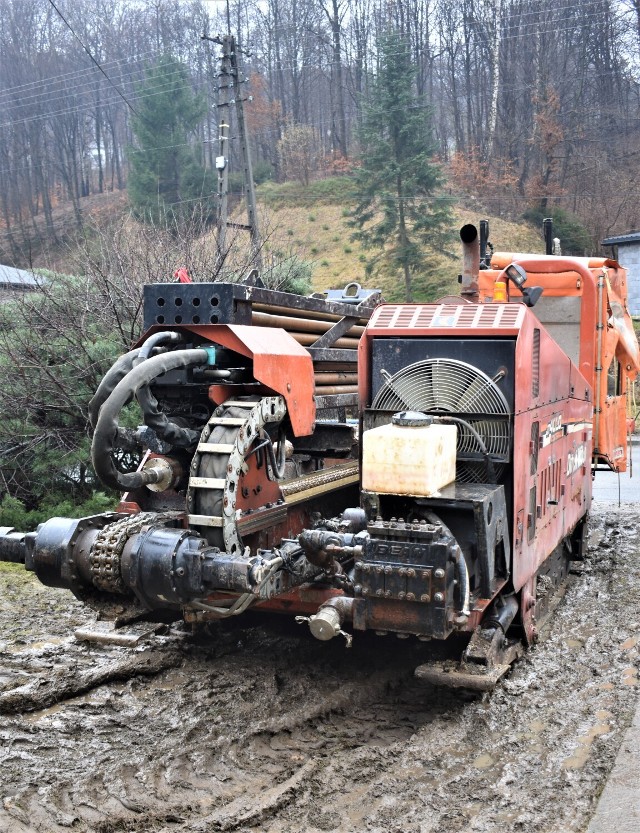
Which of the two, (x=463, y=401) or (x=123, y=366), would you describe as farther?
(x=123, y=366)

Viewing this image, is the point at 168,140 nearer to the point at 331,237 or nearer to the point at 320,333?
the point at 331,237

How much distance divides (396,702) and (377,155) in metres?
28.9

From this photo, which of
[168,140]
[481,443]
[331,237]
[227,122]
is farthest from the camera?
[168,140]

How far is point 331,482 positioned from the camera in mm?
6828

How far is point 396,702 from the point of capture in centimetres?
523

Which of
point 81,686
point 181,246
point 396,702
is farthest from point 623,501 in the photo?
point 81,686

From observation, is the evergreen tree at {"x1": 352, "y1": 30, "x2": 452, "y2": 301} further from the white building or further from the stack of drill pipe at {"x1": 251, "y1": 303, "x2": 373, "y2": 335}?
the stack of drill pipe at {"x1": 251, "y1": 303, "x2": 373, "y2": 335}

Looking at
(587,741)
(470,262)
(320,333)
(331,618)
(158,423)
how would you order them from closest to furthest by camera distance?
(587,741) < (331,618) < (158,423) < (320,333) < (470,262)

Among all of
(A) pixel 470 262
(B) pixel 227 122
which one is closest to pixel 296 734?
(A) pixel 470 262

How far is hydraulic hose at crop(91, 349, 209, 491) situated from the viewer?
498 centimetres

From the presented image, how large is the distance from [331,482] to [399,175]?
26.2 metres

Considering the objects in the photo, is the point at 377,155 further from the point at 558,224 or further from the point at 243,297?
the point at 243,297

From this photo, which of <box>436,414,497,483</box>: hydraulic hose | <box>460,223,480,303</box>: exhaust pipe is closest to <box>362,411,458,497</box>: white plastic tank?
<box>436,414,497,483</box>: hydraulic hose

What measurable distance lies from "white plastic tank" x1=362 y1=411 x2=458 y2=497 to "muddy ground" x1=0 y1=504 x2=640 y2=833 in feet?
4.42
